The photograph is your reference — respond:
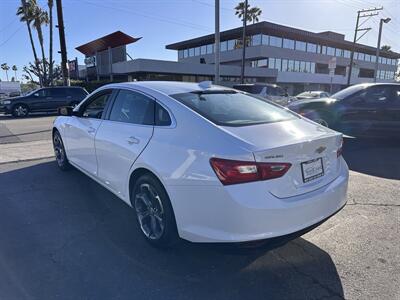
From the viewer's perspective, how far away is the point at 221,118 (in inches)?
120

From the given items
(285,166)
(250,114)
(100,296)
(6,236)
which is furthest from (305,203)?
(6,236)

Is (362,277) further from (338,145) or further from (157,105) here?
(157,105)

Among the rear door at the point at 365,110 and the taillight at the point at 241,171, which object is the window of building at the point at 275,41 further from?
the taillight at the point at 241,171

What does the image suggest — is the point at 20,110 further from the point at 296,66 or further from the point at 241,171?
the point at 296,66

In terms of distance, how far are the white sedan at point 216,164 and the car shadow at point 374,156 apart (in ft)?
11.3

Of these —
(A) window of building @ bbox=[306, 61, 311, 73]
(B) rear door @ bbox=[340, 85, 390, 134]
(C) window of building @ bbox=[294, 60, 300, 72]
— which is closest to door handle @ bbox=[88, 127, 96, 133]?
(B) rear door @ bbox=[340, 85, 390, 134]

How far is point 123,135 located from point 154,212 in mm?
949

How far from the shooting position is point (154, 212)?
10.4 feet

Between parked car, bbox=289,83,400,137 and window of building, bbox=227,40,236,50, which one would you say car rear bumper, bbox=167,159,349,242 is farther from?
window of building, bbox=227,40,236,50

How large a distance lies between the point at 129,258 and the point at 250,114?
1841 millimetres

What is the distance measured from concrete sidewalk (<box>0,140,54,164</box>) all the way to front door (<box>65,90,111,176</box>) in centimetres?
238

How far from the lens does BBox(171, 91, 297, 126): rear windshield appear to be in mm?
3062

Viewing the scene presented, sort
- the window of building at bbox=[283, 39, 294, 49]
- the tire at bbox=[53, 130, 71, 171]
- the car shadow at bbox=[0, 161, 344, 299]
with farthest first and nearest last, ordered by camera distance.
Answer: the window of building at bbox=[283, 39, 294, 49] → the tire at bbox=[53, 130, 71, 171] → the car shadow at bbox=[0, 161, 344, 299]

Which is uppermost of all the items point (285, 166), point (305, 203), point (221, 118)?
point (221, 118)
